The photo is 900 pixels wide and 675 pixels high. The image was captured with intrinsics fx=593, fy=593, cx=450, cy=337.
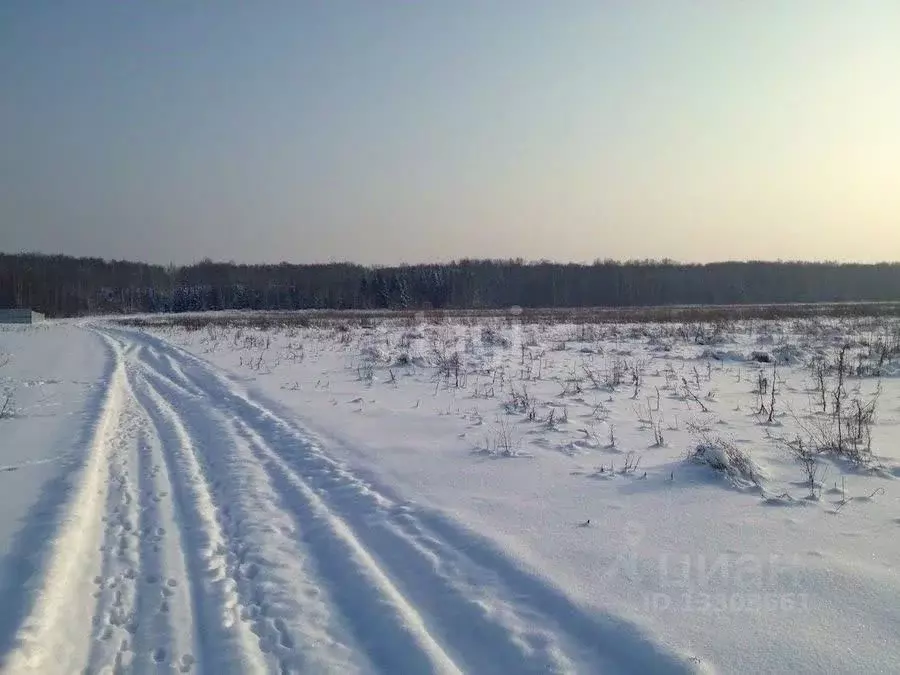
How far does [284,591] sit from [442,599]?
3.45 ft

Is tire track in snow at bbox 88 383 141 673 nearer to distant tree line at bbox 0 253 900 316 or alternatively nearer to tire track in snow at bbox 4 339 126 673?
tire track in snow at bbox 4 339 126 673

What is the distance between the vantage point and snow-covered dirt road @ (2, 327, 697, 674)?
126 inches

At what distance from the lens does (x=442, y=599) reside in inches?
152

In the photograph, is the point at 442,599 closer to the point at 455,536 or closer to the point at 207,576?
the point at 455,536

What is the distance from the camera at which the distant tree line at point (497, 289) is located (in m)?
92.1

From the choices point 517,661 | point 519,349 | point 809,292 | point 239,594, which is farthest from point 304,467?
point 809,292

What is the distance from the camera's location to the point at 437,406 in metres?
10.8

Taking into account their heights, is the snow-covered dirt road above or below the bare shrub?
below

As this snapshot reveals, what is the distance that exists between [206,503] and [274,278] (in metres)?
116

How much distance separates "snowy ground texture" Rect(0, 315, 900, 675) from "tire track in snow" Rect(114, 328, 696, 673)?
0.8 inches

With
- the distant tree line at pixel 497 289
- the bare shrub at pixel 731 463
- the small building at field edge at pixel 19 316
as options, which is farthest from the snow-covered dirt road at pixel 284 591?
the distant tree line at pixel 497 289

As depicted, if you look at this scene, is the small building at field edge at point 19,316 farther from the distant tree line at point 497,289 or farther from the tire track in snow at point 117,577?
the tire track in snow at point 117,577

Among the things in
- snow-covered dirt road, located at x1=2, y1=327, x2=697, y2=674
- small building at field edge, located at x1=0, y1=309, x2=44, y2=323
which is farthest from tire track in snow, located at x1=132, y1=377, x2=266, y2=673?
small building at field edge, located at x1=0, y1=309, x2=44, y2=323

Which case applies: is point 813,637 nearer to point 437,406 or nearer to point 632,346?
point 437,406
